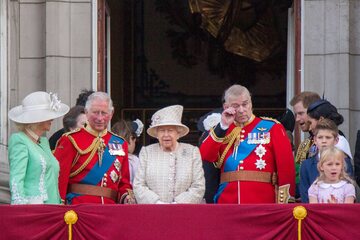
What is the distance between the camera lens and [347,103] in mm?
13242

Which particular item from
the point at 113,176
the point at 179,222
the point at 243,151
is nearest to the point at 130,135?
the point at 113,176

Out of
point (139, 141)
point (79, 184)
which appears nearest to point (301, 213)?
point (79, 184)

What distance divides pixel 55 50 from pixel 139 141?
4.63m

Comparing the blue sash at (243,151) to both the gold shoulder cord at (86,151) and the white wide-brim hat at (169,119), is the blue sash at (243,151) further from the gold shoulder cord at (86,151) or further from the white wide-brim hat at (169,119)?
the gold shoulder cord at (86,151)

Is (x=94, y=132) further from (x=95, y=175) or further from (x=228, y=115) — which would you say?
(x=228, y=115)

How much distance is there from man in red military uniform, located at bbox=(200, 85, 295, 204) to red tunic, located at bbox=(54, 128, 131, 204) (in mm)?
747

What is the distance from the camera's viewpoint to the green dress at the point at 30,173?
950 centimetres

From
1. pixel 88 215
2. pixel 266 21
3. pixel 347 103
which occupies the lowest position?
pixel 88 215

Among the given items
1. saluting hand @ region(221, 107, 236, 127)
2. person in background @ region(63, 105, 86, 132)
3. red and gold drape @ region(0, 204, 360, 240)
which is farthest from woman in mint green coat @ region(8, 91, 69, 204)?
saluting hand @ region(221, 107, 236, 127)

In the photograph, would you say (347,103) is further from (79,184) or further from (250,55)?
(250,55)

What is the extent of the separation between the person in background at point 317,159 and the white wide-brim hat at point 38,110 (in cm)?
203

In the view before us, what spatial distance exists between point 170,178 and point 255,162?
760 millimetres

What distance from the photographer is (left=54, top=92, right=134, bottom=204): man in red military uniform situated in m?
10.3

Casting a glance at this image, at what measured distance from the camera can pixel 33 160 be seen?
9625 millimetres
